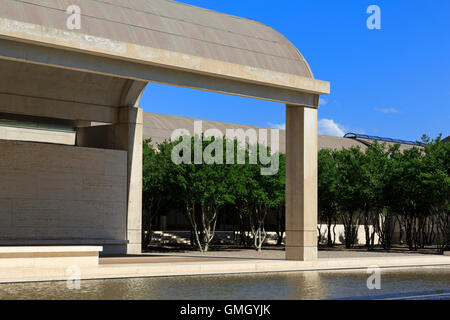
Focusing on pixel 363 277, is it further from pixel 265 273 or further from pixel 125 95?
pixel 125 95

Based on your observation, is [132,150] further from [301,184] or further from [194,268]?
[194,268]

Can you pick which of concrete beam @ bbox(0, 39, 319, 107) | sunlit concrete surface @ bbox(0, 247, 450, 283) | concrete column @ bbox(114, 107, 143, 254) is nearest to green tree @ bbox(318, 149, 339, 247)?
concrete column @ bbox(114, 107, 143, 254)

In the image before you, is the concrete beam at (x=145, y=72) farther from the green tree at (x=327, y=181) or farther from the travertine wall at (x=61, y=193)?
the green tree at (x=327, y=181)

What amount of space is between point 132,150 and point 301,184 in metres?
11.1

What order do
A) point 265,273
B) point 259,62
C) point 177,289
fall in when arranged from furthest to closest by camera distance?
point 259,62 → point 265,273 → point 177,289

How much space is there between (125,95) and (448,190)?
20.5 metres

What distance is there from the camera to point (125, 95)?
1363 inches

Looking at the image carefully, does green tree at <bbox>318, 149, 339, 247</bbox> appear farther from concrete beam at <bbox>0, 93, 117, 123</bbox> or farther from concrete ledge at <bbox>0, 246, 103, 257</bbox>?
concrete ledge at <bbox>0, 246, 103, 257</bbox>

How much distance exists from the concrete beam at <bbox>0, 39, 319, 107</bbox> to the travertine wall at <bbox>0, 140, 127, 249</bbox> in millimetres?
10930

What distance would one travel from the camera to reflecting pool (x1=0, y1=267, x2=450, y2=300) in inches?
620

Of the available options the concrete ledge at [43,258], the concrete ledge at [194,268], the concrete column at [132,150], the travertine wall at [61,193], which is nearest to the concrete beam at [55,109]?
the concrete column at [132,150]

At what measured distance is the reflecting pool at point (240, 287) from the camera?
1576 centimetres

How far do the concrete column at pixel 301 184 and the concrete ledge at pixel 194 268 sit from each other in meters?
0.98
